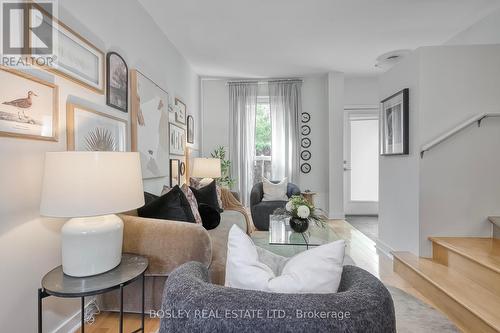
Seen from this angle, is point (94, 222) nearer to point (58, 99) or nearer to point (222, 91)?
point (58, 99)

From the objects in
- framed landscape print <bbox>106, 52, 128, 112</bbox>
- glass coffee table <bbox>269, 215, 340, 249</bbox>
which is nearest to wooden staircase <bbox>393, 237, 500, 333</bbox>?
glass coffee table <bbox>269, 215, 340, 249</bbox>

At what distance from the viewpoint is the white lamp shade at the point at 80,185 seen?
125 centimetres

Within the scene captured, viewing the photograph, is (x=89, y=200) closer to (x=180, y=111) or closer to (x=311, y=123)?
(x=180, y=111)

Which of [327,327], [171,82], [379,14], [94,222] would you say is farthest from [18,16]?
[379,14]

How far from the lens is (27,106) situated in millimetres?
1416

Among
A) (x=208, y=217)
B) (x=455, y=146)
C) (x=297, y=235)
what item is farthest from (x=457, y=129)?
(x=208, y=217)

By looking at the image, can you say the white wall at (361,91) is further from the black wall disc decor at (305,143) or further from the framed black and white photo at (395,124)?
the framed black and white photo at (395,124)

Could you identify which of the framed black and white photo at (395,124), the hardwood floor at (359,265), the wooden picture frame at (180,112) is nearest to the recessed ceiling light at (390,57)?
the framed black and white photo at (395,124)

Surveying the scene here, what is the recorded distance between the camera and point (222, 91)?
17.3 ft

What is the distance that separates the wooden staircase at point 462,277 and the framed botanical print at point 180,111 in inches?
126

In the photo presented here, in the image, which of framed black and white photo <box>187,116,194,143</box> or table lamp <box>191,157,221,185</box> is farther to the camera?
framed black and white photo <box>187,116,194,143</box>

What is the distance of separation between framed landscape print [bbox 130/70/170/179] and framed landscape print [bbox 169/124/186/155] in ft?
0.57

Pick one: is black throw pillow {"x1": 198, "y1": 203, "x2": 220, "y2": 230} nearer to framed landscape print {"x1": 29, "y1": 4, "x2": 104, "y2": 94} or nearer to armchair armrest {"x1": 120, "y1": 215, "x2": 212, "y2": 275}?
armchair armrest {"x1": 120, "y1": 215, "x2": 212, "y2": 275}

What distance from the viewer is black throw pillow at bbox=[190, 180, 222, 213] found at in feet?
9.95
